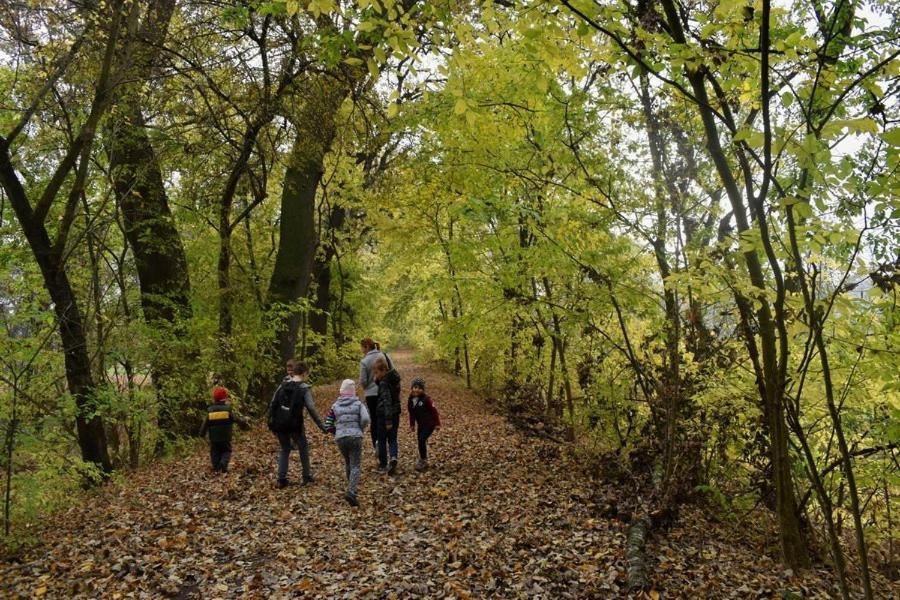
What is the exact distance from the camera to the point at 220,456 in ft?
31.1

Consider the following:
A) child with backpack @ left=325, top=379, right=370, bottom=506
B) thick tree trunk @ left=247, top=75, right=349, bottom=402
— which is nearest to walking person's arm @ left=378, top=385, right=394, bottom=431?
child with backpack @ left=325, top=379, right=370, bottom=506

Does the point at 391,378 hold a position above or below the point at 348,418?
above

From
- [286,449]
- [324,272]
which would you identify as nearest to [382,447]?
[286,449]

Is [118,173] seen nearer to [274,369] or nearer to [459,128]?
[274,369]

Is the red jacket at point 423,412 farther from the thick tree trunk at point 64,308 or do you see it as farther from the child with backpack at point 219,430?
the thick tree trunk at point 64,308

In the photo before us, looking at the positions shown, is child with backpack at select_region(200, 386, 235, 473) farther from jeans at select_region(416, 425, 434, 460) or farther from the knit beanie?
jeans at select_region(416, 425, 434, 460)

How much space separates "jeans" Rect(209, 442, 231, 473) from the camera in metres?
9.45

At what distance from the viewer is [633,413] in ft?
28.3

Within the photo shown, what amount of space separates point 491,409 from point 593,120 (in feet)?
37.8

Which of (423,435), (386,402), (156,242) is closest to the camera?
(386,402)

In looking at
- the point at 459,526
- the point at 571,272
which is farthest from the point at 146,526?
the point at 571,272

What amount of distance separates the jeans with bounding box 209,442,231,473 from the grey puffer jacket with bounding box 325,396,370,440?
256cm

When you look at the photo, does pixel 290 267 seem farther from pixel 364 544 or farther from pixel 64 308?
pixel 364 544

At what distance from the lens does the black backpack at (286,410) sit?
8.37 metres
